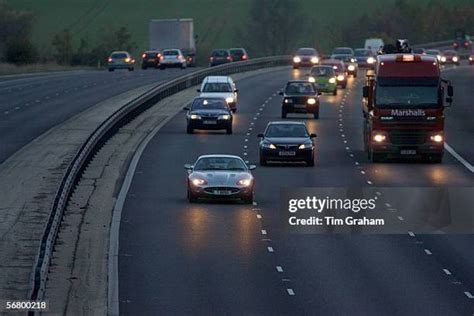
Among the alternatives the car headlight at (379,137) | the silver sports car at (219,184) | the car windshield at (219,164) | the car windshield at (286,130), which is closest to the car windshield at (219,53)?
the car windshield at (286,130)

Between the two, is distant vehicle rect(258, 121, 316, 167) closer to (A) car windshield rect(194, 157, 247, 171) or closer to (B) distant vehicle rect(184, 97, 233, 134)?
(A) car windshield rect(194, 157, 247, 171)

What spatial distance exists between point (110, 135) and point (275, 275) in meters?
30.8

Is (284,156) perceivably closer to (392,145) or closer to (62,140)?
(392,145)

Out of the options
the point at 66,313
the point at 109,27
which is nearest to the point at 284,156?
the point at 66,313

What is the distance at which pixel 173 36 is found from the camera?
120 metres

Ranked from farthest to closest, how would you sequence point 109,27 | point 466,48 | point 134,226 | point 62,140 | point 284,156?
point 109,27, point 466,48, point 62,140, point 284,156, point 134,226

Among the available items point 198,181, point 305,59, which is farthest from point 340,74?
point 198,181

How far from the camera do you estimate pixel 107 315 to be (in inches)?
939

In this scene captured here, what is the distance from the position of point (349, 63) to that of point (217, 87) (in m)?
33.8

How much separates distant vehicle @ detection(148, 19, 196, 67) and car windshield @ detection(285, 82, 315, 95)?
5017cm

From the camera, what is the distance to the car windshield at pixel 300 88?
69188 mm

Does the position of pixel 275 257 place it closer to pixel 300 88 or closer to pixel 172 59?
pixel 300 88

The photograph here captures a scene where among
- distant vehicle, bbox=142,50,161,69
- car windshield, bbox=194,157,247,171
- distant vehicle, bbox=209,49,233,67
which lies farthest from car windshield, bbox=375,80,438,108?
distant vehicle, bbox=142,50,161,69

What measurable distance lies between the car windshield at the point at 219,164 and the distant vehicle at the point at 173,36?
262 ft
